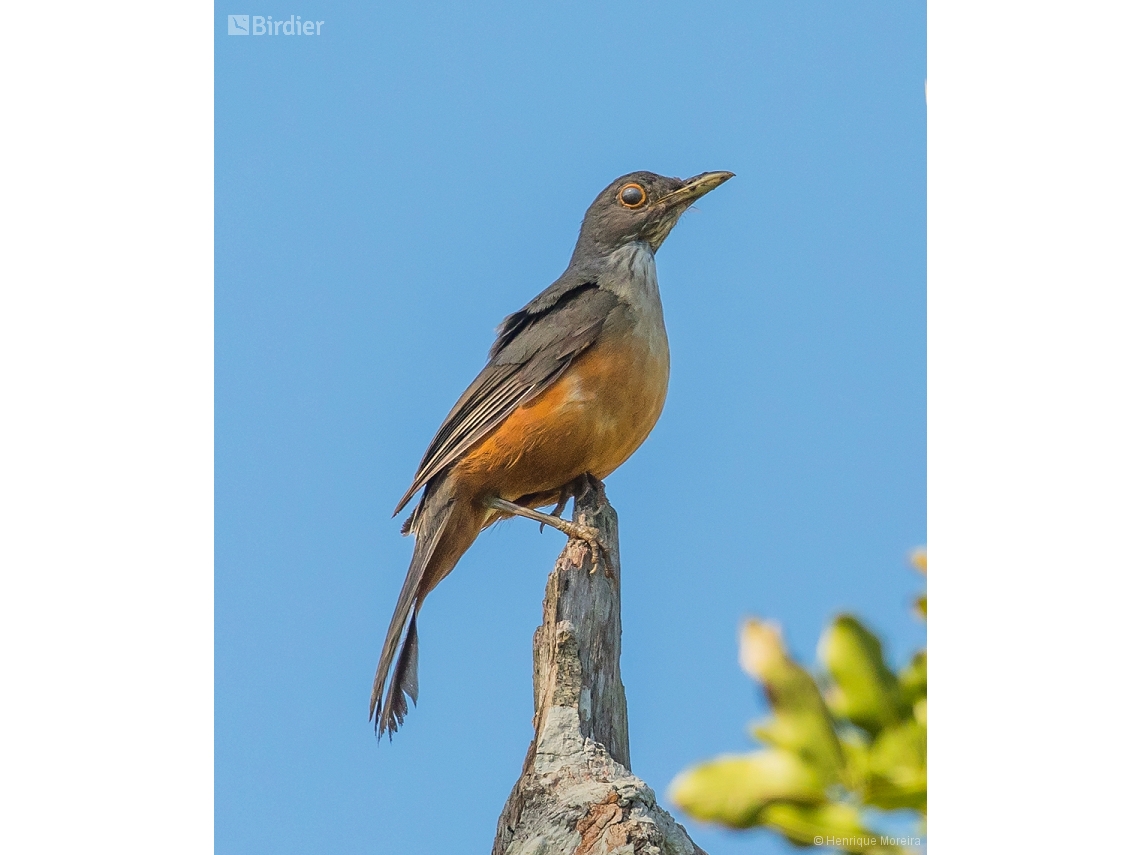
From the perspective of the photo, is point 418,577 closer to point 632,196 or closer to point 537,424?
point 537,424

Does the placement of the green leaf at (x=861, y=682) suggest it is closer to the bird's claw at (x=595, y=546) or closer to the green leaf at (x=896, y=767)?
the green leaf at (x=896, y=767)

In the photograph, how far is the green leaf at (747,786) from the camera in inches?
159

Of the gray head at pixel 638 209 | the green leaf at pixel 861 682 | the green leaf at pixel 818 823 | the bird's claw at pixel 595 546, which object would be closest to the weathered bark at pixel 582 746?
the bird's claw at pixel 595 546

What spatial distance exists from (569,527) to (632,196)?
2.17 metres

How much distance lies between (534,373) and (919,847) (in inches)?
116

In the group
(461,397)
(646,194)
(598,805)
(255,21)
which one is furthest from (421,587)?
(255,21)

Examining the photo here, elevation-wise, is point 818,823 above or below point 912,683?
below

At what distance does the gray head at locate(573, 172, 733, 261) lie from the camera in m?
7.15

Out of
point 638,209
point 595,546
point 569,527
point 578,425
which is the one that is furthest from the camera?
point 638,209

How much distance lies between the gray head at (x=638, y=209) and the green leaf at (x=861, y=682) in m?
3.56

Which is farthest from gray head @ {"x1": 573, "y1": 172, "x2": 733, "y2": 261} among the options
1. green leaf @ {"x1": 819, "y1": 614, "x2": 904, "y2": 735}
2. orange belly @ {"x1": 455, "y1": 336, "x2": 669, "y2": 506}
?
green leaf @ {"x1": 819, "y1": 614, "x2": 904, "y2": 735}

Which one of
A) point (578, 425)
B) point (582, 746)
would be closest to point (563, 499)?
point (578, 425)

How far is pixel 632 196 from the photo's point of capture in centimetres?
723

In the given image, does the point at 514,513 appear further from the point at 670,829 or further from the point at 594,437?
the point at 670,829
